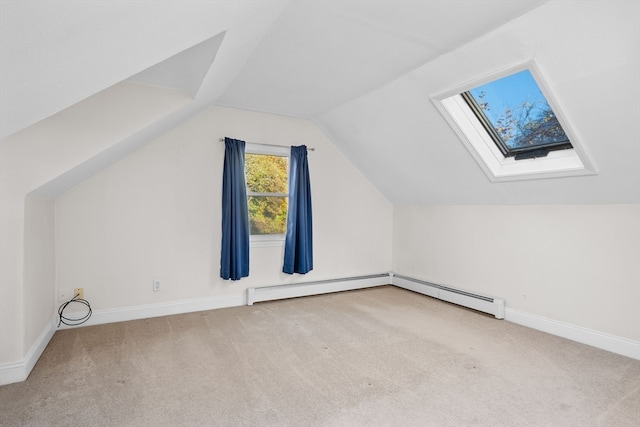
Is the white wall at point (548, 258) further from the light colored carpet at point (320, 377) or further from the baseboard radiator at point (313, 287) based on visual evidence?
the baseboard radiator at point (313, 287)

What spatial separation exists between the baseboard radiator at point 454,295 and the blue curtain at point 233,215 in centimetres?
216

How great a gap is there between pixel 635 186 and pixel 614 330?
111 cm

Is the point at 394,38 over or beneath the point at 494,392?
over

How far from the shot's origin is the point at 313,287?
13.8ft

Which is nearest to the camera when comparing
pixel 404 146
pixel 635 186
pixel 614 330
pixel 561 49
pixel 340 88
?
pixel 561 49

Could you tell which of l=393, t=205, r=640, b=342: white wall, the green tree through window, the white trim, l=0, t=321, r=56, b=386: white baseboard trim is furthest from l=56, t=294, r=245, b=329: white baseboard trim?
l=393, t=205, r=640, b=342: white wall

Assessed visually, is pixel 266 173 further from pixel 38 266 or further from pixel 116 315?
pixel 38 266

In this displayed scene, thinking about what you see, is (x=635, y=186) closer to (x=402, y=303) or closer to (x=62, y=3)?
(x=402, y=303)

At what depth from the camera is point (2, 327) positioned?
2.06 meters

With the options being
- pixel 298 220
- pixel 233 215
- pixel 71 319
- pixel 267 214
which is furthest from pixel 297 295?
pixel 71 319

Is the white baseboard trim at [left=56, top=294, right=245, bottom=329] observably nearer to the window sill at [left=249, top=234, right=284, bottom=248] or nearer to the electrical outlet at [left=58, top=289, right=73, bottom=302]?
the electrical outlet at [left=58, top=289, right=73, bottom=302]

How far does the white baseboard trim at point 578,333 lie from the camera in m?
2.55

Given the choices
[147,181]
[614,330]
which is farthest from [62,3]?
[614,330]

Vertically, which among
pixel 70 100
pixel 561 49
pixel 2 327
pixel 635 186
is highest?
pixel 561 49
